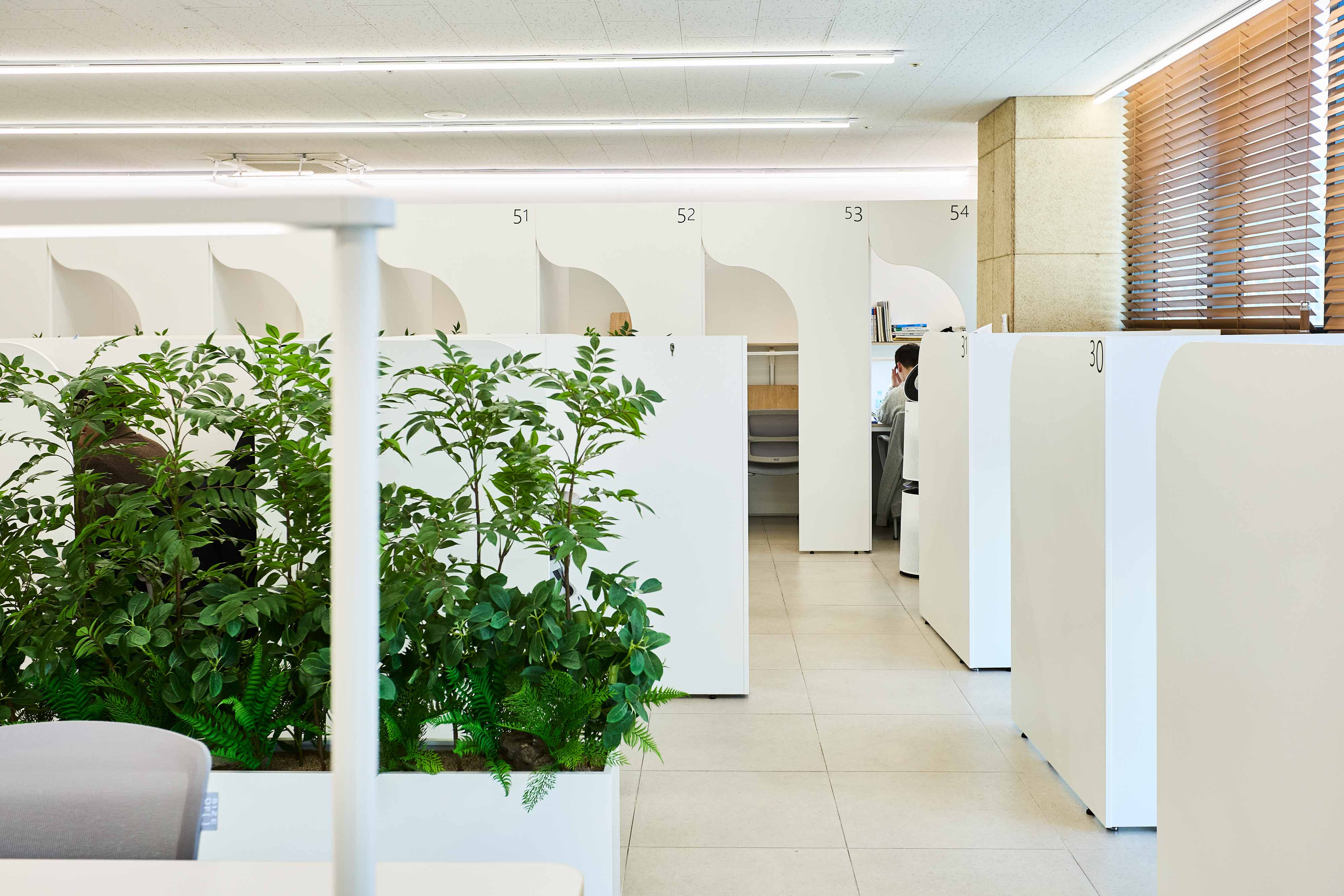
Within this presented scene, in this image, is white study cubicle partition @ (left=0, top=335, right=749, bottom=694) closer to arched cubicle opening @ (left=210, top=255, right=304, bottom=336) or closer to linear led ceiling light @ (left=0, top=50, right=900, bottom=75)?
linear led ceiling light @ (left=0, top=50, right=900, bottom=75)

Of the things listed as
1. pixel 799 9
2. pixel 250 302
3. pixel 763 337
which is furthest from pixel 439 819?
pixel 763 337

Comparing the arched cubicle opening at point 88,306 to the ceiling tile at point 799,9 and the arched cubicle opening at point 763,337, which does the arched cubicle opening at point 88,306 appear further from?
the arched cubicle opening at point 763,337

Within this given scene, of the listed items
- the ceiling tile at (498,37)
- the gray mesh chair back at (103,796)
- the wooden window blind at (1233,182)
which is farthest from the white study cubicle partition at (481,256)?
the gray mesh chair back at (103,796)

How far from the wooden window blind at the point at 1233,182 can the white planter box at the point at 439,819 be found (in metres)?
3.59

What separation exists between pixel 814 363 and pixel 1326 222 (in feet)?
11.5

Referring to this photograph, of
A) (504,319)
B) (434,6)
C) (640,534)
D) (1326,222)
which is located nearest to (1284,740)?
(640,534)

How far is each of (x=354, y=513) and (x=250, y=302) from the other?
305 inches

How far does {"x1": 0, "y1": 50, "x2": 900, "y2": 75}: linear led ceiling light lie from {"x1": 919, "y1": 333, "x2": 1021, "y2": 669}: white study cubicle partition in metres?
2.16

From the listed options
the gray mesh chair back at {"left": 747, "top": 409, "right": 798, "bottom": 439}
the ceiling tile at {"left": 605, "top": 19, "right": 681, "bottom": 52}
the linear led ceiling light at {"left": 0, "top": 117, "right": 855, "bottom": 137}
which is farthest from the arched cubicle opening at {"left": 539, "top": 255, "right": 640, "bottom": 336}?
the ceiling tile at {"left": 605, "top": 19, "right": 681, "bottom": 52}

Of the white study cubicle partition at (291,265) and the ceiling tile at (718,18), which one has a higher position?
the ceiling tile at (718,18)

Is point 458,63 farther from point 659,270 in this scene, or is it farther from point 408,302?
point 408,302

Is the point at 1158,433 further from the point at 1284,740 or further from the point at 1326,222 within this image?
the point at 1326,222

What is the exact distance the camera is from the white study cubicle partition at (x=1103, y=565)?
280 centimetres

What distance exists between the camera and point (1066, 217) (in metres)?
6.45
